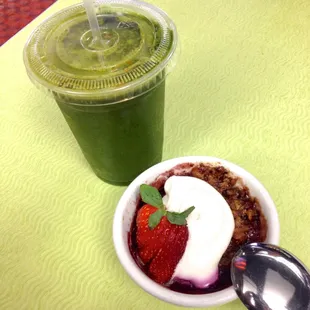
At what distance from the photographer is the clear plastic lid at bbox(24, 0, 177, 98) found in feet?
2.10

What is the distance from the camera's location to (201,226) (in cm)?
66

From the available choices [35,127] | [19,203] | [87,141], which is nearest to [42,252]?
[19,203]

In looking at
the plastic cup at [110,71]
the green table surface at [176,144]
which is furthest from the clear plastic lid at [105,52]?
the green table surface at [176,144]

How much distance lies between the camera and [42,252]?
781mm

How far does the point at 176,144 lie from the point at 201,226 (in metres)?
0.34

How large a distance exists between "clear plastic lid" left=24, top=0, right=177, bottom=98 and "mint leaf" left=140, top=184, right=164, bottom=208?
0.18m

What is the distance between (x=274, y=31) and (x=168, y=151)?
600 millimetres

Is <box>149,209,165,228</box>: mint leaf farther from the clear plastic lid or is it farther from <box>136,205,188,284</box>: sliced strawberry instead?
the clear plastic lid

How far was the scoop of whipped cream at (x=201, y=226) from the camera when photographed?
636 millimetres

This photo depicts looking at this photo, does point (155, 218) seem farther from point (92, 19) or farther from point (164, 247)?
point (92, 19)

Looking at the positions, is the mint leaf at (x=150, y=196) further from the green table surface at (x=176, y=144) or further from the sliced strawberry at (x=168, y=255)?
the green table surface at (x=176, y=144)

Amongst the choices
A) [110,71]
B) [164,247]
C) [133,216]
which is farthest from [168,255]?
[110,71]

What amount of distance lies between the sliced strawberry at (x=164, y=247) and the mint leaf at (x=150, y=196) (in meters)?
0.04

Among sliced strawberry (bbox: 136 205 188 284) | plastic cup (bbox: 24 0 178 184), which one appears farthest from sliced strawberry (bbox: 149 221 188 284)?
plastic cup (bbox: 24 0 178 184)
